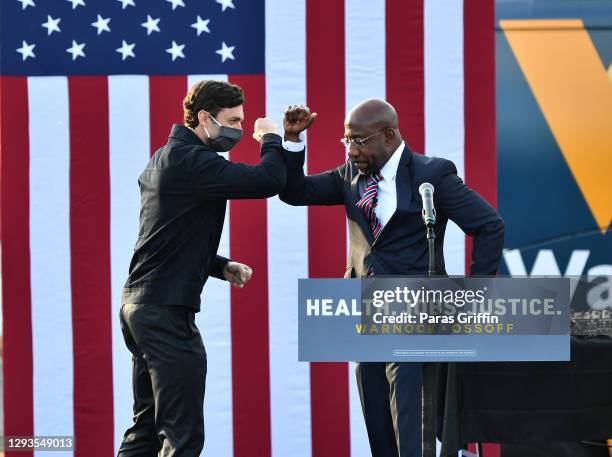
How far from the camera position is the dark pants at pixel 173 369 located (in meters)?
3.59

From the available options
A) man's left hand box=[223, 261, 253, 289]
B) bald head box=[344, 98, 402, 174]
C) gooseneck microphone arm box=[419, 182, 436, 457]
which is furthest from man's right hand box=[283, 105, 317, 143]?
gooseneck microphone arm box=[419, 182, 436, 457]

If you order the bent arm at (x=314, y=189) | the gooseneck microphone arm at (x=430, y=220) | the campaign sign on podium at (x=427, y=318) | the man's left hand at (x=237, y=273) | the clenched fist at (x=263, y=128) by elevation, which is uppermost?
the clenched fist at (x=263, y=128)

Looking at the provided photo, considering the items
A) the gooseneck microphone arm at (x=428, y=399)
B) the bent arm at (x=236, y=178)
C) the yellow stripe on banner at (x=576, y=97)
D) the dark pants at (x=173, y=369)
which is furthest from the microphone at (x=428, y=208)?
the yellow stripe on banner at (x=576, y=97)

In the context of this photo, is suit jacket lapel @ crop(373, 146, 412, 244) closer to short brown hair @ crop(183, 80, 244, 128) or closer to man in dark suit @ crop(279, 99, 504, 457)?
man in dark suit @ crop(279, 99, 504, 457)

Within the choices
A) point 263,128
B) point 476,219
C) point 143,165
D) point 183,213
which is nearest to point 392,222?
point 476,219

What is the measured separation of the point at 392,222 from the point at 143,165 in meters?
1.67

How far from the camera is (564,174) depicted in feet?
16.5

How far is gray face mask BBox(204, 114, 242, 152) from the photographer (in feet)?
12.5

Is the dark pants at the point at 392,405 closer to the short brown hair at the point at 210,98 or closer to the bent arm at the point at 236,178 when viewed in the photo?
the bent arm at the point at 236,178

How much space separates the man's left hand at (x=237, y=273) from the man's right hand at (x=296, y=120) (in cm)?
53

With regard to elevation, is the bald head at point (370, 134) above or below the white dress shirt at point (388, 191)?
above

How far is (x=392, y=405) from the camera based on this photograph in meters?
3.79

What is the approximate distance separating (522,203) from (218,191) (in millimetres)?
1937

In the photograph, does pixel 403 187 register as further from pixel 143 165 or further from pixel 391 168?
pixel 143 165
